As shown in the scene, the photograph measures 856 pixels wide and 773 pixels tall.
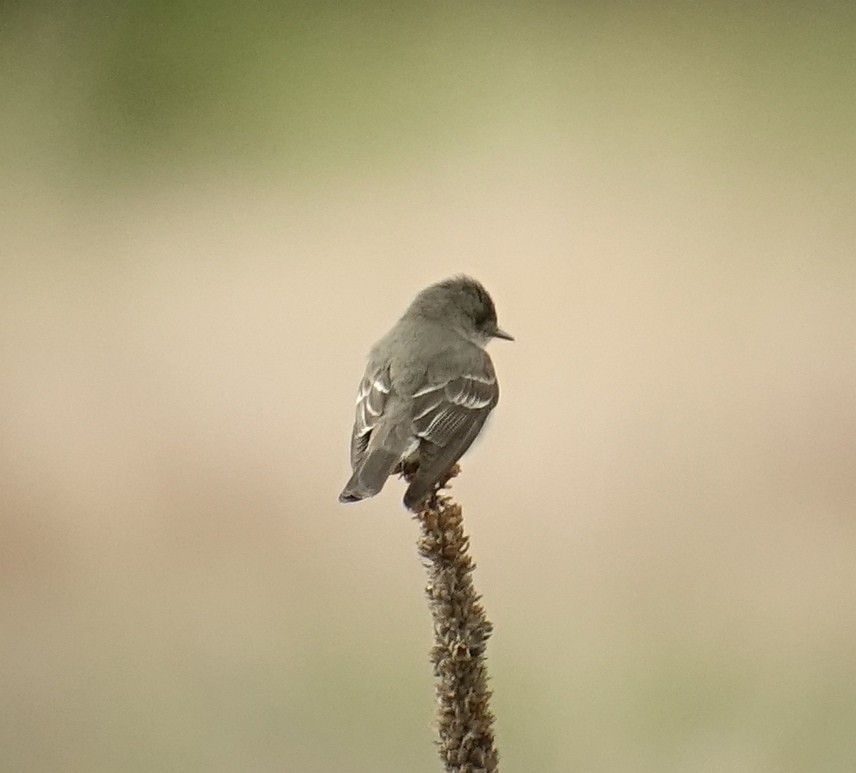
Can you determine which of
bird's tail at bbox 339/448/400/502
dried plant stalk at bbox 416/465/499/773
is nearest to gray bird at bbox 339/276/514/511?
bird's tail at bbox 339/448/400/502

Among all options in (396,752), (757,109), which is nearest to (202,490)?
(396,752)

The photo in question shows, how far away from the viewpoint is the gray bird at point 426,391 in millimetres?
1332

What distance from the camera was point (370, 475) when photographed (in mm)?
1290

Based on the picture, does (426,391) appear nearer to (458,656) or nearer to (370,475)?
(370,475)

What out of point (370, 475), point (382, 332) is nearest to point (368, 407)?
point (370, 475)

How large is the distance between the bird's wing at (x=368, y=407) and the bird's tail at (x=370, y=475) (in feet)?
0.14

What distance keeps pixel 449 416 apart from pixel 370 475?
0.60 ft

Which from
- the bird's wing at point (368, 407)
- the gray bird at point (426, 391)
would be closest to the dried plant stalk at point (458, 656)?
the gray bird at point (426, 391)

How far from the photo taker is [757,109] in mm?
1800

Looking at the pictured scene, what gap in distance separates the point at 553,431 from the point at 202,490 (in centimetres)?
60

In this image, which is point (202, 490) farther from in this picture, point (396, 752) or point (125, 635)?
point (396, 752)

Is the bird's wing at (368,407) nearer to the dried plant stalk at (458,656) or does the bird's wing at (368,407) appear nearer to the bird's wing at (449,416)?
the bird's wing at (449,416)

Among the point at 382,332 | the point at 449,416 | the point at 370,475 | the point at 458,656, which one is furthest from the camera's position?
the point at 382,332

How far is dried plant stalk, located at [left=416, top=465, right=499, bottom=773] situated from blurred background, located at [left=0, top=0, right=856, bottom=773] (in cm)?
64
